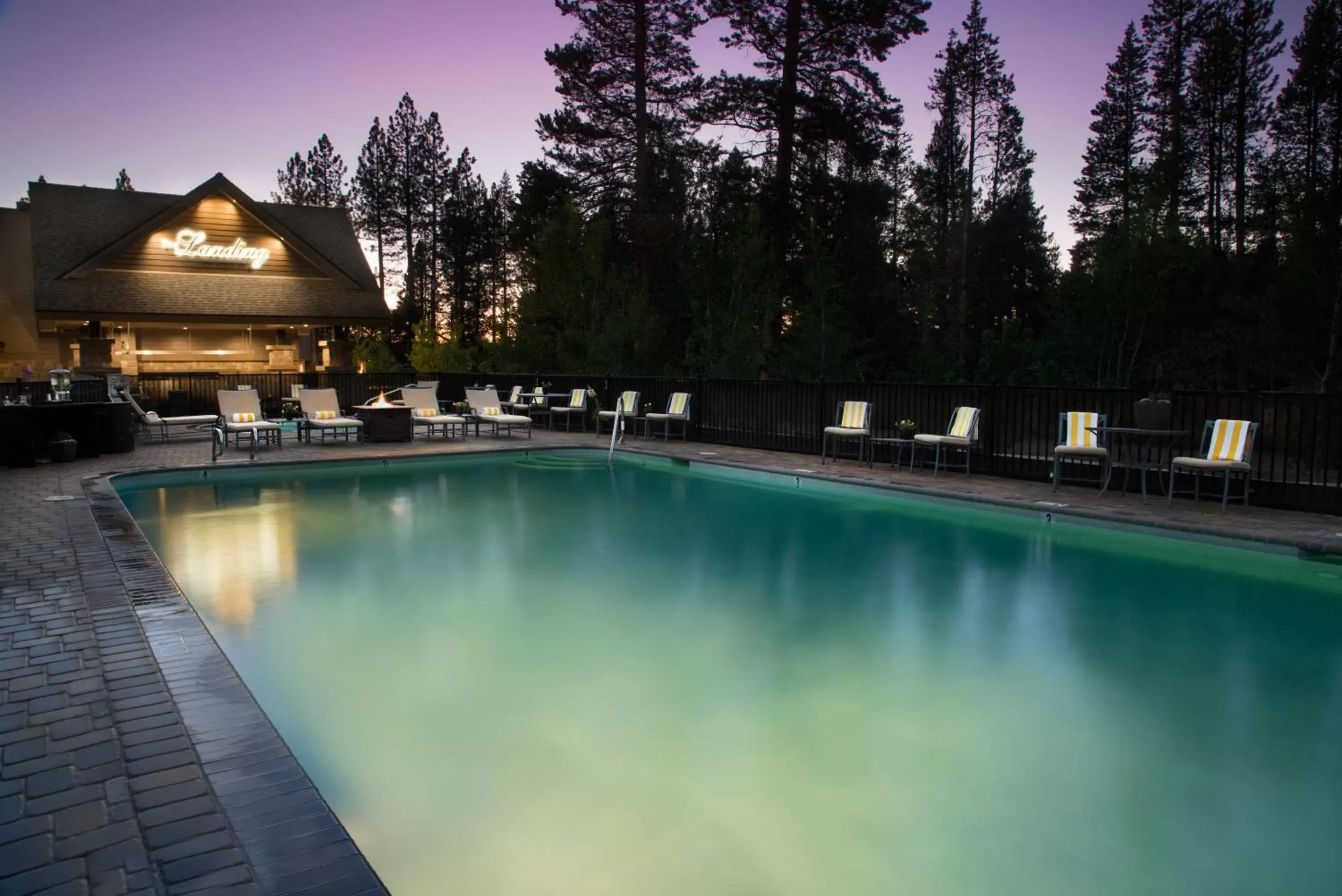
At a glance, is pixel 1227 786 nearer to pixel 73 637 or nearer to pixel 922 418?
pixel 73 637

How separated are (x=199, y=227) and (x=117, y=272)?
2112 millimetres

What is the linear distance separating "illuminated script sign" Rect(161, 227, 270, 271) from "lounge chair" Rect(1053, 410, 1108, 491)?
19.3 metres

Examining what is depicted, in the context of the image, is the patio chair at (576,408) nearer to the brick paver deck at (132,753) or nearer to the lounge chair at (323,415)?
the lounge chair at (323,415)

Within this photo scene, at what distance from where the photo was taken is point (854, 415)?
38.3ft

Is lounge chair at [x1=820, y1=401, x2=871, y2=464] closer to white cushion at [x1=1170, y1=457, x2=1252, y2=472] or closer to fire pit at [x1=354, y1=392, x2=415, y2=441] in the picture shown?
white cushion at [x1=1170, y1=457, x2=1252, y2=472]

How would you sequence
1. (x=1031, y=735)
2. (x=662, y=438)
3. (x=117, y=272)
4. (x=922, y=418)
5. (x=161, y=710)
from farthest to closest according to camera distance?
(x=117, y=272), (x=662, y=438), (x=922, y=418), (x=1031, y=735), (x=161, y=710)

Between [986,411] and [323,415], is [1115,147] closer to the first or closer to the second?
[986,411]

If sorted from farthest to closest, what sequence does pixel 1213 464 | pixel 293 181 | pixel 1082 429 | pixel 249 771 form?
pixel 293 181
pixel 1082 429
pixel 1213 464
pixel 249 771

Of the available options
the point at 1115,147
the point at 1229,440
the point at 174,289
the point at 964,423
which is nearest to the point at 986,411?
the point at 964,423

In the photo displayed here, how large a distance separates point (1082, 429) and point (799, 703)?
634cm

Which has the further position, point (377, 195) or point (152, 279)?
point (377, 195)

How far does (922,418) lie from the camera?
11.9 metres

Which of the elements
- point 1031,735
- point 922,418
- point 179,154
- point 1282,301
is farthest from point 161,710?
point 179,154

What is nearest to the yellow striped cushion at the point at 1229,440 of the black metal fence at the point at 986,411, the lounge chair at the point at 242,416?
the black metal fence at the point at 986,411
